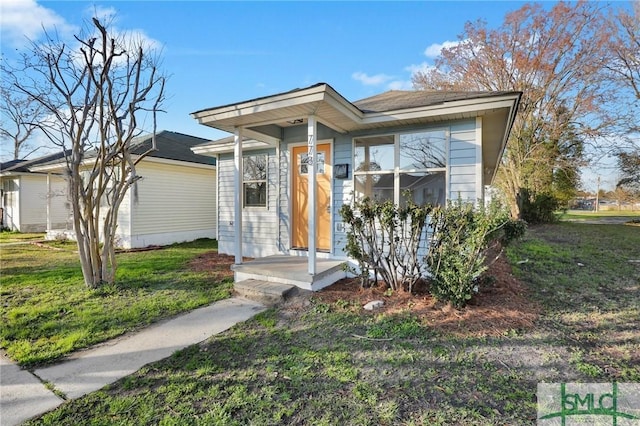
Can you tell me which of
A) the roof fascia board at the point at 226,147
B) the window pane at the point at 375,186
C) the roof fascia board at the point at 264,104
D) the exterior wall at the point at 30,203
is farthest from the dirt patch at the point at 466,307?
the exterior wall at the point at 30,203

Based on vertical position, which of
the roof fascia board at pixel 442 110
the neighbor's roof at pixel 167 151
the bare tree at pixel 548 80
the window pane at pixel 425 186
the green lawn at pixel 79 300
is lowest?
the green lawn at pixel 79 300

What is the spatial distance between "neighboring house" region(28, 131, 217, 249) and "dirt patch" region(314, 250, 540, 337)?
6.94 metres

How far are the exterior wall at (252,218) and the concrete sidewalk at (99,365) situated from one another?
121 inches

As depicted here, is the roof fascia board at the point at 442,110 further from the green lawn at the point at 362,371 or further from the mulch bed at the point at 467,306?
the green lawn at the point at 362,371

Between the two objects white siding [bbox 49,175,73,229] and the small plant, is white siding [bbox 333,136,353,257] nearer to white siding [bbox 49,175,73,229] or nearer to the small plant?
the small plant

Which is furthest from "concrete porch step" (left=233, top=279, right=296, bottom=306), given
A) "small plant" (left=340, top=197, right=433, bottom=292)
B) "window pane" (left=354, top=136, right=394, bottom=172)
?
"window pane" (left=354, top=136, right=394, bottom=172)

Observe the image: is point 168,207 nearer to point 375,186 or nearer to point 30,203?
point 375,186

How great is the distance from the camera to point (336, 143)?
5660 mm

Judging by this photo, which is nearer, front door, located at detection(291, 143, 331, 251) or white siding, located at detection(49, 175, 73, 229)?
front door, located at detection(291, 143, 331, 251)

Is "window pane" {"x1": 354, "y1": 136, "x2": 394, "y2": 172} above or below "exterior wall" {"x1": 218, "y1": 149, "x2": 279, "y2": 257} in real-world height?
above

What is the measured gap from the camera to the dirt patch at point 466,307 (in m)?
3.29

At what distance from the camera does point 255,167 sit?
7.04 meters

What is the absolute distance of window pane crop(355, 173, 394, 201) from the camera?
17.1 feet

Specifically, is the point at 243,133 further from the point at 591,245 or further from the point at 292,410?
the point at 591,245
